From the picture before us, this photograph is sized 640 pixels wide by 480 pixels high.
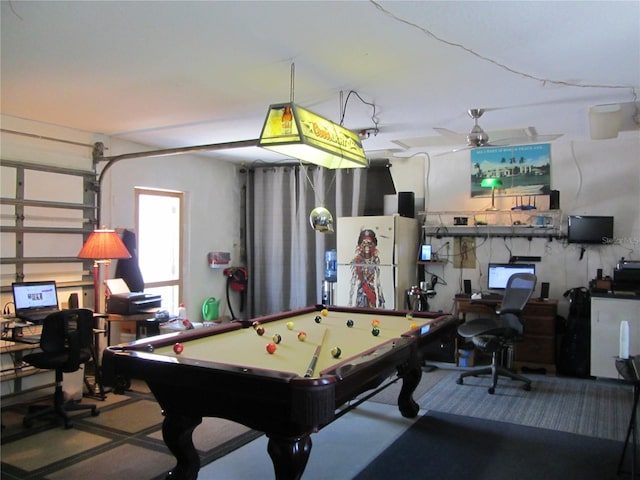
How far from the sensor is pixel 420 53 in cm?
310

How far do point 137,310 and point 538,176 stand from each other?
4.65m

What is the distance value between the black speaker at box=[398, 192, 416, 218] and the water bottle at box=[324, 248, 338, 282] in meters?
1.04

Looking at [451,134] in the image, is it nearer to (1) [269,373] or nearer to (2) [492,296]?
(2) [492,296]

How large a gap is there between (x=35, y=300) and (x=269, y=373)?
322 centimetres

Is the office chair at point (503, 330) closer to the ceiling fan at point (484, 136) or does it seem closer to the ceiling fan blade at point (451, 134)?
the ceiling fan at point (484, 136)

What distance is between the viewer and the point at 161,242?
630 cm

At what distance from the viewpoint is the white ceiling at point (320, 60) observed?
2.56 metres

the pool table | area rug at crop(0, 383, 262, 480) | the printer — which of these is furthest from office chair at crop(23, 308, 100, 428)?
the pool table

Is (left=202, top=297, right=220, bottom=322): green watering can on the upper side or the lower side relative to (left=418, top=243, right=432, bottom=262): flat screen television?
lower

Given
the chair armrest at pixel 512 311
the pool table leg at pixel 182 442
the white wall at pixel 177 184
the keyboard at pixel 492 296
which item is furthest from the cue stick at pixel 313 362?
the white wall at pixel 177 184

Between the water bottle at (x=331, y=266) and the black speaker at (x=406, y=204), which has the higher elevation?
the black speaker at (x=406, y=204)

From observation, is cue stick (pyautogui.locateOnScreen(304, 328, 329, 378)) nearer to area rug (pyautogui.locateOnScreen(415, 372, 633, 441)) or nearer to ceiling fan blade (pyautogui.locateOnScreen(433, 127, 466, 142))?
area rug (pyautogui.locateOnScreen(415, 372, 633, 441))

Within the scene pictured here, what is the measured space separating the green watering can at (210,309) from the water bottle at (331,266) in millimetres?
1553

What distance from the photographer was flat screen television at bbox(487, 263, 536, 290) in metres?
5.69
